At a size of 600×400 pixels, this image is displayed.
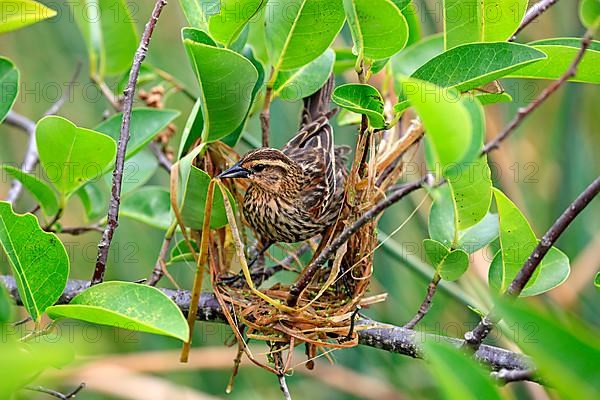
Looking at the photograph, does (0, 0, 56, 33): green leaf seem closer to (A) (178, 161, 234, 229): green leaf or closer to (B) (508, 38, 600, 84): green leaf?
(A) (178, 161, 234, 229): green leaf

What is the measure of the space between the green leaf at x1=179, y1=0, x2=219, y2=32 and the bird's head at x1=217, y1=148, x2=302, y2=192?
45cm

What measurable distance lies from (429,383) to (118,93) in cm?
224

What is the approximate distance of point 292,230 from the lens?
2.55 metres

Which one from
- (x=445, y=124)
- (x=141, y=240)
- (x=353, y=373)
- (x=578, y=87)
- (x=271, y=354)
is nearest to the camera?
(x=445, y=124)

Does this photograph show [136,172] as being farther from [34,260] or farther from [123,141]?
[34,260]

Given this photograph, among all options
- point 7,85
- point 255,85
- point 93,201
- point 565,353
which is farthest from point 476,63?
point 93,201

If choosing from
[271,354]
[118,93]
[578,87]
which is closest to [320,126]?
[118,93]

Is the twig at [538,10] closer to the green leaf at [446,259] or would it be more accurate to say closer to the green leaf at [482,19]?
the green leaf at [482,19]

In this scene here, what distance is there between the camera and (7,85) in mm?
2156

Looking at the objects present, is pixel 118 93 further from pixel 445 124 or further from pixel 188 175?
pixel 445 124

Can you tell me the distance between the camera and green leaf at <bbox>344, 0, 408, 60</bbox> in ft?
5.27

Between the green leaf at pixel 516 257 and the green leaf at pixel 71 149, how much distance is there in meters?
0.97

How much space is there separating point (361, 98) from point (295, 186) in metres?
1.09

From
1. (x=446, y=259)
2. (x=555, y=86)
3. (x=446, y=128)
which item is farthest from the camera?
(x=446, y=259)
